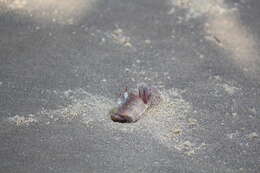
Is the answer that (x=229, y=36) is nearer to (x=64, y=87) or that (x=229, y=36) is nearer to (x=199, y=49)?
(x=199, y=49)

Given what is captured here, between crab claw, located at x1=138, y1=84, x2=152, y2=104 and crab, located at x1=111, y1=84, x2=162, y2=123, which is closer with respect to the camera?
crab, located at x1=111, y1=84, x2=162, y2=123

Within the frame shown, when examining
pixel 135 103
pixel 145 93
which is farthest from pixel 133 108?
pixel 145 93

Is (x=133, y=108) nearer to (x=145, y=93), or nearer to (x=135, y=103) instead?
(x=135, y=103)

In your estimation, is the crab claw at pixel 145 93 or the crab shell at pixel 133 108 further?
the crab claw at pixel 145 93

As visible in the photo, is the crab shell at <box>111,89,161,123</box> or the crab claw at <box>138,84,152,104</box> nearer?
the crab shell at <box>111,89,161,123</box>

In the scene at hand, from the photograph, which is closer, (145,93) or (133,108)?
(133,108)
